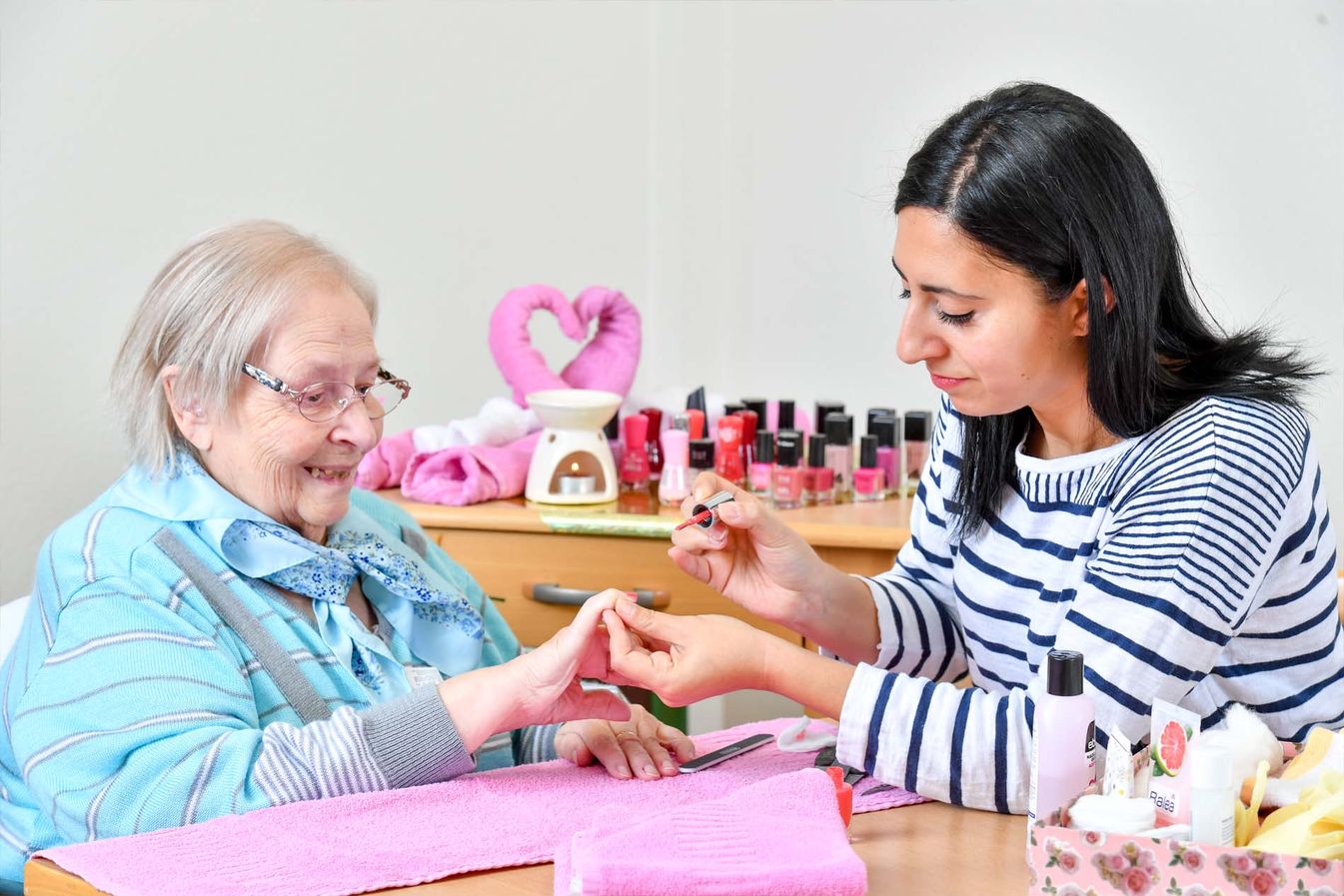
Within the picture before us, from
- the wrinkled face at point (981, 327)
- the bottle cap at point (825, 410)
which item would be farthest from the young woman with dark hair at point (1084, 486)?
the bottle cap at point (825, 410)

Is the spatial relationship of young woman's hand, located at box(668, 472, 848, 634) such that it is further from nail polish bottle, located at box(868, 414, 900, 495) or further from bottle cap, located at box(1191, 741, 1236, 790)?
nail polish bottle, located at box(868, 414, 900, 495)

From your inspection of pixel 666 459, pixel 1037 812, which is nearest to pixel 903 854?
pixel 1037 812

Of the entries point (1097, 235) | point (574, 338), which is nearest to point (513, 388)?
point (574, 338)

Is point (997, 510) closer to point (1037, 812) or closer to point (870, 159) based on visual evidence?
point (1037, 812)

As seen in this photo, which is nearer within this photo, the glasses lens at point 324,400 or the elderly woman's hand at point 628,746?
the elderly woman's hand at point 628,746

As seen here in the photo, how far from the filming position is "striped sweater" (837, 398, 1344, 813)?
1.27 meters

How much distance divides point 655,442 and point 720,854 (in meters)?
1.72

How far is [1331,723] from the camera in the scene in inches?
56.2

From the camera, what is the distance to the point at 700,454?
8.68ft

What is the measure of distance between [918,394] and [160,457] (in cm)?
211

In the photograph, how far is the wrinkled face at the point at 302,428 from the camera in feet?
5.16

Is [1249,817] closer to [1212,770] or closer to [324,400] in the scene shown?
[1212,770]

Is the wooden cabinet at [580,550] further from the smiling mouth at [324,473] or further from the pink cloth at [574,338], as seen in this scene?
the smiling mouth at [324,473]

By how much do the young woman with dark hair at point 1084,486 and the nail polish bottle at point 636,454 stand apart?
1150 mm
